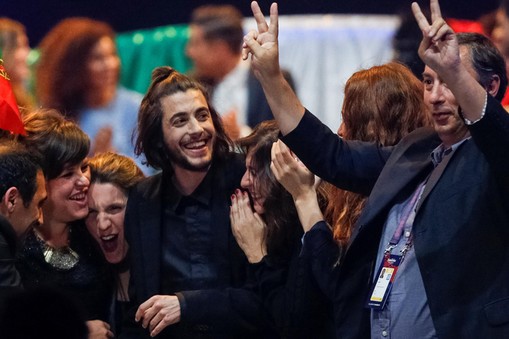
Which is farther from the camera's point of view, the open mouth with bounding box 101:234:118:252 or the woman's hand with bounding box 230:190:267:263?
the open mouth with bounding box 101:234:118:252

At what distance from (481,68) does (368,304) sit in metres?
0.75

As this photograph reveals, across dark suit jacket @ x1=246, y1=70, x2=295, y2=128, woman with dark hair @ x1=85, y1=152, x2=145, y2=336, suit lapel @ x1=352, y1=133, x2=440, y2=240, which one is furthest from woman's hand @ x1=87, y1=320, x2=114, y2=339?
dark suit jacket @ x1=246, y1=70, x2=295, y2=128

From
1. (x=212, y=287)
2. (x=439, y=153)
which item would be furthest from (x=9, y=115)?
(x=439, y=153)

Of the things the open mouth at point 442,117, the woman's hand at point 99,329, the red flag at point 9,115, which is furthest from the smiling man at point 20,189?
the open mouth at point 442,117

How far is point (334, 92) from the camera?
497 centimetres

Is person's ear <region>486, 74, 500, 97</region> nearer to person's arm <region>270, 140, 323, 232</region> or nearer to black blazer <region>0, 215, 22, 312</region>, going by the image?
person's arm <region>270, 140, 323, 232</region>

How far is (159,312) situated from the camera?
3.78m

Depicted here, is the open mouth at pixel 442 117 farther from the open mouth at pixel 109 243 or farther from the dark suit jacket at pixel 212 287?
the open mouth at pixel 109 243

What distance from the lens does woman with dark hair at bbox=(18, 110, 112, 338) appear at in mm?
4027

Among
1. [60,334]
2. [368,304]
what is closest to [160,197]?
[368,304]

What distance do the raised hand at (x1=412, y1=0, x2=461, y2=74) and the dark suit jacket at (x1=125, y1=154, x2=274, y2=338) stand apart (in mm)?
1236

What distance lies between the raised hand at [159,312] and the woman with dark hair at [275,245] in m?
0.30

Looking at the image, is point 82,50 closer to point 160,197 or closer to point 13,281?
point 160,197

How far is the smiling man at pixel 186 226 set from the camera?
381cm
